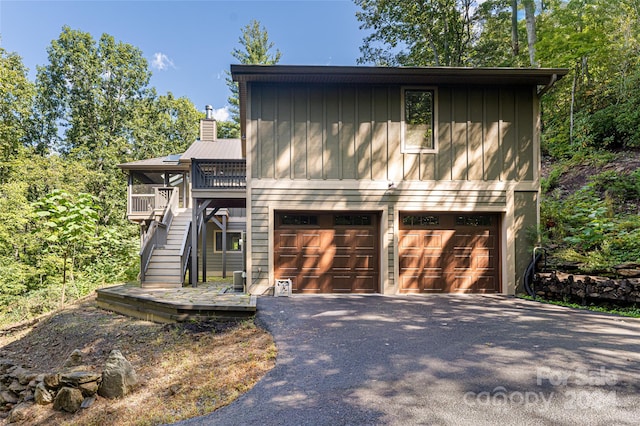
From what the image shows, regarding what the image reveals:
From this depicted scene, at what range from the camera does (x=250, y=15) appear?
22750 millimetres

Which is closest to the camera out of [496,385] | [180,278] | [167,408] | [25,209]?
[496,385]

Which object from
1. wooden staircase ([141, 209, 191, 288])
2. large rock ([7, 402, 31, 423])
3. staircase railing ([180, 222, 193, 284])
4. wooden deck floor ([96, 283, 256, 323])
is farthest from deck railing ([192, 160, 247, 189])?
large rock ([7, 402, 31, 423])

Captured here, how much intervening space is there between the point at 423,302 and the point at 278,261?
3.31m

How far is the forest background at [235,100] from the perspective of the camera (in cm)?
820

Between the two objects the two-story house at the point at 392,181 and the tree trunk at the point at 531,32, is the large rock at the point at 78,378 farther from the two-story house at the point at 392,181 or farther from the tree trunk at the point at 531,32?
the tree trunk at the point at 531,32

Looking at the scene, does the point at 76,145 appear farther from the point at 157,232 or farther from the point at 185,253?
the point at 185,253

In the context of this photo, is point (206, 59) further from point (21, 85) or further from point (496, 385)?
point (496, 385)

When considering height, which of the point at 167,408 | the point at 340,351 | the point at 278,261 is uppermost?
the point at 278,261

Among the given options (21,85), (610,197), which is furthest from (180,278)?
(21,85)

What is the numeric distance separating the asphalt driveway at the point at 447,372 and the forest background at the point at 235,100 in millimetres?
3079

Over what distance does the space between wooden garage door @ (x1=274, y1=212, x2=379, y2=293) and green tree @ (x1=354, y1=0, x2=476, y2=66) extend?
12.3m

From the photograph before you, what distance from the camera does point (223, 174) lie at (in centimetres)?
882

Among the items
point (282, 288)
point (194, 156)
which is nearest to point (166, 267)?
point (282, 288)

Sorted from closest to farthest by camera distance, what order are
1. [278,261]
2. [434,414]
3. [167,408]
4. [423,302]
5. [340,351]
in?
[434,414] < [167,408] < [340,351] < [423,302] < [278,261]
